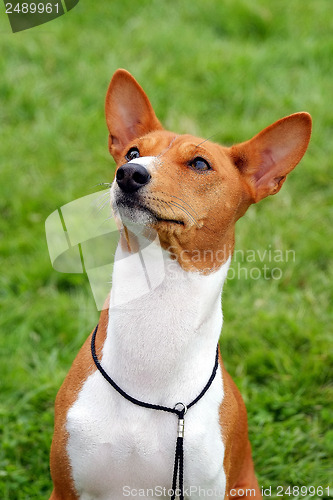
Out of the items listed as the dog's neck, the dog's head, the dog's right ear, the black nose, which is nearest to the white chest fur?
the dog's neck

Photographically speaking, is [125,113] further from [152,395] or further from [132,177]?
[152,395]

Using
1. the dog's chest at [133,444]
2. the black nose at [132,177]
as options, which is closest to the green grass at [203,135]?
the dog's chest at [133,444]

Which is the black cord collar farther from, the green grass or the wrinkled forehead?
the green grass

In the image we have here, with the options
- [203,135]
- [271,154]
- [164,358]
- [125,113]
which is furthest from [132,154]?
[203,135]

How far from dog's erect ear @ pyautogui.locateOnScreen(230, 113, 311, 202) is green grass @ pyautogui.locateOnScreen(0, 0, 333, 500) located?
5.20ft

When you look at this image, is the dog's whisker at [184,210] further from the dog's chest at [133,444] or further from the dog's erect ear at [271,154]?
the dog's chest at [133,444]

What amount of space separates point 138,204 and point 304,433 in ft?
6.82

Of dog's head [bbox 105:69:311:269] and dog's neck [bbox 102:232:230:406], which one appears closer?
dog's head [bbox 105:69:311:269]

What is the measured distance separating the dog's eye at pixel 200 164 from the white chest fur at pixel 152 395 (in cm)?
37

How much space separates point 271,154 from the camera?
293 centimetres

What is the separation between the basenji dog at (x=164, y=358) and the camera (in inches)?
102

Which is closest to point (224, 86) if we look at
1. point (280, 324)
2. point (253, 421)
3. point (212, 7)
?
point (212, 7)

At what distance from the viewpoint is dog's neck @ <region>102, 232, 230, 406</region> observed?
261 centimetres

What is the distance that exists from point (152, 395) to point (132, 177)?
85cm
